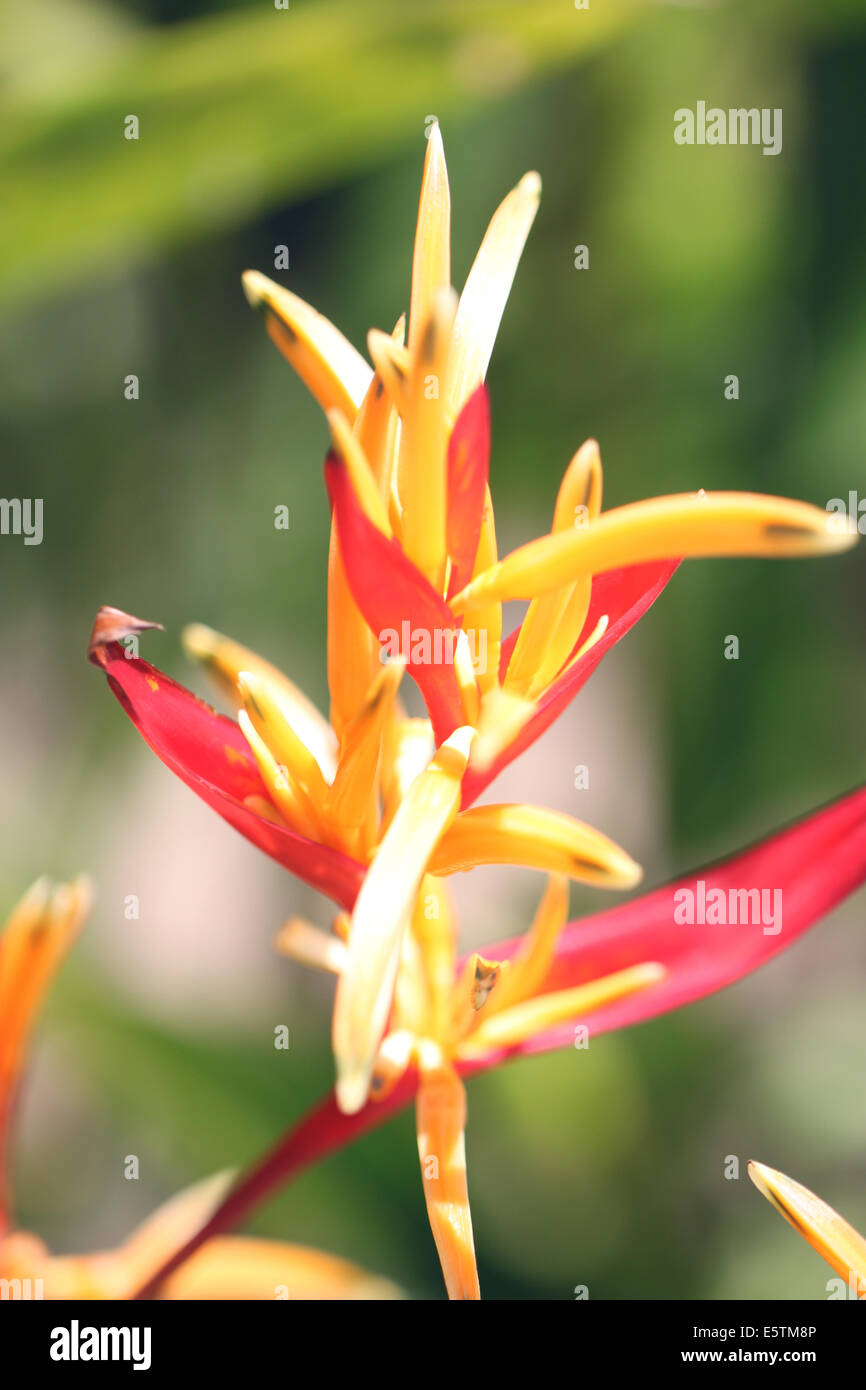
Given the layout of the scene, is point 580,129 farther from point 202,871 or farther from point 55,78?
point 202,871

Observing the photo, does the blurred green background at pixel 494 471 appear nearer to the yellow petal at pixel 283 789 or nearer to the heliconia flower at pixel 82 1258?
the heliconia flower at pixel 82 1258

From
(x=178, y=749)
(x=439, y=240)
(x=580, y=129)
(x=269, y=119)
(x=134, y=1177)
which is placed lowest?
(x=134, y=1177)

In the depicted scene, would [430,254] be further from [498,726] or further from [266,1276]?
[266,1276]

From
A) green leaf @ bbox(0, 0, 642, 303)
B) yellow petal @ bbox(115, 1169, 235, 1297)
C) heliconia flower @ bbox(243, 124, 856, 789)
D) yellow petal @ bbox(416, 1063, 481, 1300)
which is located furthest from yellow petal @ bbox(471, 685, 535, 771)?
green leaf @ bbox(0, 0, 642, 303)

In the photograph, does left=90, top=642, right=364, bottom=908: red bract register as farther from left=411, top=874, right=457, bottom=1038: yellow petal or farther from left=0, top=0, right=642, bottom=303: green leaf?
left=0, top=0, right=642, bottom=303: green leaf
